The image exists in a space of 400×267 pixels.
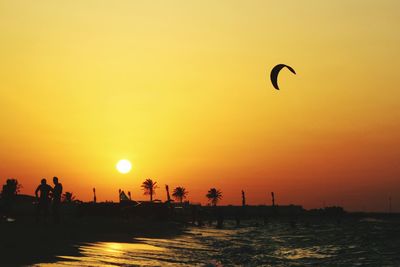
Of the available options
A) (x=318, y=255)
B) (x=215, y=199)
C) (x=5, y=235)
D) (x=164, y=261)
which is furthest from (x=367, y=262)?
(x=215, y=199)

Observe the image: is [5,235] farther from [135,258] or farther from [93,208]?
[93,208]

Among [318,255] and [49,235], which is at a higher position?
[49,235]

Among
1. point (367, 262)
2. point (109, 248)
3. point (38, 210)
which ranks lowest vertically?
point (367, 262)

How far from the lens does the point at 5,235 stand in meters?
13.6

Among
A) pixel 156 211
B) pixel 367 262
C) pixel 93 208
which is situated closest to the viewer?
pixel 367 262

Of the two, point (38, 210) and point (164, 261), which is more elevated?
point (38, 210)

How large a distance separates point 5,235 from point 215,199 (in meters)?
175

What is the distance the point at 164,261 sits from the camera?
13.9m

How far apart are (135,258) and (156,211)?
28615 millimetres

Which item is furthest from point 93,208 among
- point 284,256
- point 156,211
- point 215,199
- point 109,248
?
point 215,199

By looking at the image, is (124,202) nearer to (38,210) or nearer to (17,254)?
(38,210)

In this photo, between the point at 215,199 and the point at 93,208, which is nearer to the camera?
the point at 93,208

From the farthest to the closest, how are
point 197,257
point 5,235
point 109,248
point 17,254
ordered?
1. point 197,257
2. point 109,248
3. point 5,235
4. point 17,254

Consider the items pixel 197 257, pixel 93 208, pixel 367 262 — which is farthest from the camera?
pixel 93 208
